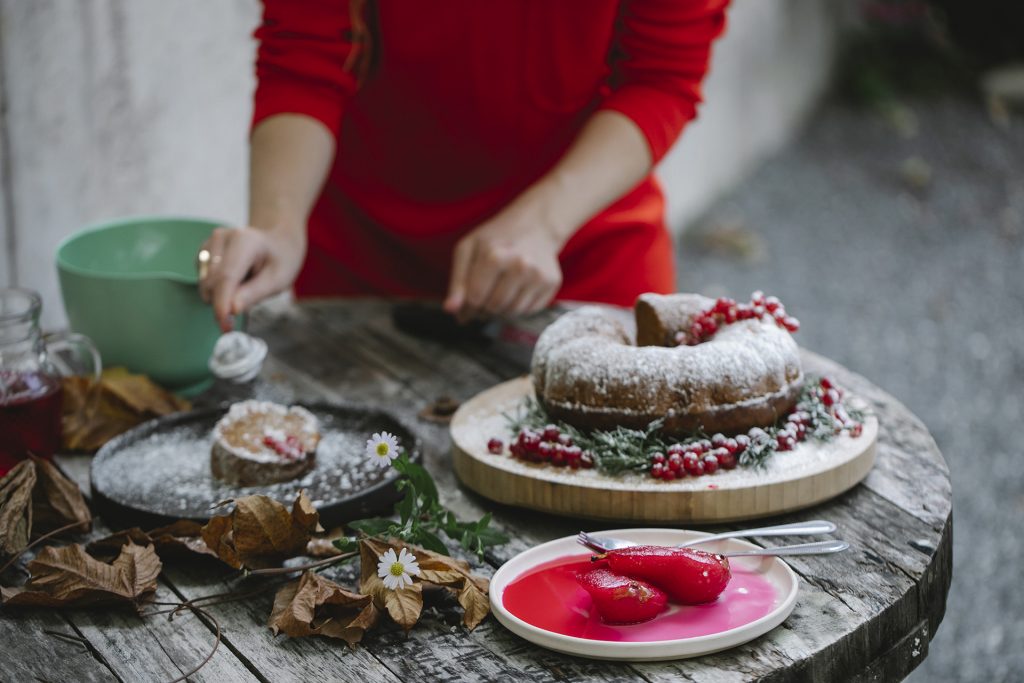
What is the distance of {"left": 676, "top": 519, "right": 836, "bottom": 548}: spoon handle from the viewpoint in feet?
4.54

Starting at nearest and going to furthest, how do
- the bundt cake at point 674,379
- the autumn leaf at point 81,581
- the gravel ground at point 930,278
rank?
the autumn leaf at point 81,581, the bundt cake at point 674,379, the gravel ground at point 930,278

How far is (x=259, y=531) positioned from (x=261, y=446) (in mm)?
219

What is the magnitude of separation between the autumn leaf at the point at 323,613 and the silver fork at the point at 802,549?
275mm

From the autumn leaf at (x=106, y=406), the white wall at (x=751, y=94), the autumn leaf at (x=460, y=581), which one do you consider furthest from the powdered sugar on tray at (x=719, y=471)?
the white wall at (x=751, y=94)

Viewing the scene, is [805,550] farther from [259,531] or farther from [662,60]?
[662,60]

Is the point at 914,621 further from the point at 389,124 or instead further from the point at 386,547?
the point at 389,124

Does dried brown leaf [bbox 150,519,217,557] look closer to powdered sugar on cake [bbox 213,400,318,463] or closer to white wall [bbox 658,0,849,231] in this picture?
powdered sugar on cake [bbox 213,400,318,463]

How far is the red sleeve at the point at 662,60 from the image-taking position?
7.09ft

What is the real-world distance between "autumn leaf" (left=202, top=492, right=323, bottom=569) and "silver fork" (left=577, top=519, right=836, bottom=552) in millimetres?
328

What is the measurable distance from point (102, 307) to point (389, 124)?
732 millimetres

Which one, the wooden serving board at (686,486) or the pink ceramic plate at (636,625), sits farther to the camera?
the wooden serving board at (686,486)

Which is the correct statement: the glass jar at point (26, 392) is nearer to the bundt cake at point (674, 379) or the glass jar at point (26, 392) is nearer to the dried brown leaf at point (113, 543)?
the dried brown leaf at point (113, 543)

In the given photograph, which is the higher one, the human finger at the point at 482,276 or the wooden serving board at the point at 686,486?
the human finger at the point at 482,276

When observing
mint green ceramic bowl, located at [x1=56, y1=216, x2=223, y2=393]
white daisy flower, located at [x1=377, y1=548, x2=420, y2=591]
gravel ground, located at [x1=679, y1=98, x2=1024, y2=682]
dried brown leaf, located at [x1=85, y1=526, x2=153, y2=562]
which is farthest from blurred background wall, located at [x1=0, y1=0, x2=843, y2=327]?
gravel ground, located at [x1=679, y1=98, x2=1024, y2=682]
